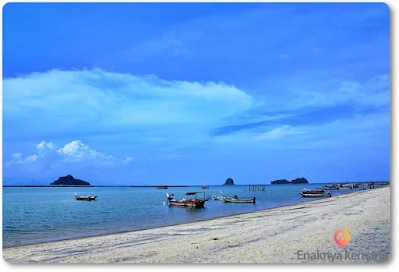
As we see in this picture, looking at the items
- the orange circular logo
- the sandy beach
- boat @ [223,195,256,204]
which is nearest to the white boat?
boat @ [223,195,256,204]

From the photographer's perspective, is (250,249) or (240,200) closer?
(250,249)

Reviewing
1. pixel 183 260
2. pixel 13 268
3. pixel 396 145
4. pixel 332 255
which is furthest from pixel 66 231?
pixel 396 145

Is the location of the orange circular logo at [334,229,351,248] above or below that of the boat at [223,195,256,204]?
above

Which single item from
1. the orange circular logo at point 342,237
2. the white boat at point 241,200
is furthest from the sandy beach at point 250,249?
the white boat at point 241,200

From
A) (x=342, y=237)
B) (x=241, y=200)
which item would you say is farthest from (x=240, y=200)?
(x=342, y=237)

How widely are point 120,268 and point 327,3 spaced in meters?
5.26

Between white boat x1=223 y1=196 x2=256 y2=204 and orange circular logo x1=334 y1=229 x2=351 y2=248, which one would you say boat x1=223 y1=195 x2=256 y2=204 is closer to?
white boat x1=223 y1=196 x2=256 y2=204

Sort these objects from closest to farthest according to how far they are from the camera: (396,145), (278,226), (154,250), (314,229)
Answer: (396,145)
(154,250)
(314,229)
(278,226)

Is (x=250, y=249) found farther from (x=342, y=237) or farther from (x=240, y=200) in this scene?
(x=240, y=200)

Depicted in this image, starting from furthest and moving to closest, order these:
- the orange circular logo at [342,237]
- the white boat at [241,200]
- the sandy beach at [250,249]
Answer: the white boat at [241,200], the orange circular logo at [342,237], the sandy beach at [250,249]

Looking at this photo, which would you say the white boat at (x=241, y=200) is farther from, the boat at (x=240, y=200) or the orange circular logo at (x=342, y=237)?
the orange circular logo at (x=342, y=237)

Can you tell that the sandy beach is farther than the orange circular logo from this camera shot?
No

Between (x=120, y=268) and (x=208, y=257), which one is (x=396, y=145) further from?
(x=120, y=268)

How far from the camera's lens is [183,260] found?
6207 mm
